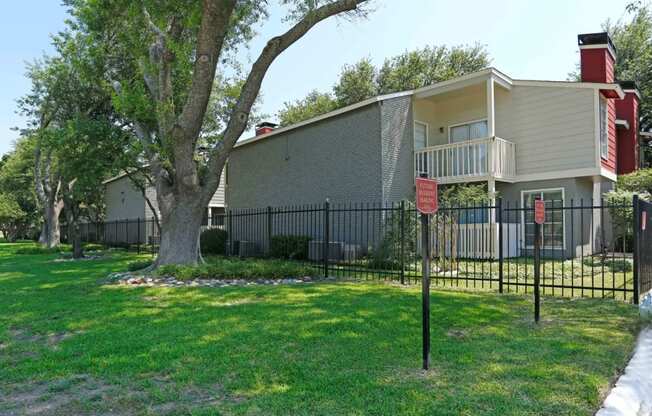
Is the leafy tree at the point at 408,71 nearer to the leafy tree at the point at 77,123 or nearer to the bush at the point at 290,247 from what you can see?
the leafy tree at the point at 77,123

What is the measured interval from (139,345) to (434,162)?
12.8 meters

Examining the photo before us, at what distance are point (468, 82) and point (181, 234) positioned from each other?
1048 cm

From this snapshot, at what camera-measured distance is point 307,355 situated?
454 cm

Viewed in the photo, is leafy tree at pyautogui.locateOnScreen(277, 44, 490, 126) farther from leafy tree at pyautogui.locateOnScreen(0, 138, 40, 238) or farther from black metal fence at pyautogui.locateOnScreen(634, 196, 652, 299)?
black metal fence at pyautogui.locateOnScreen(634, 196, 652, 299)

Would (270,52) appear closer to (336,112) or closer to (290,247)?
(336,112)

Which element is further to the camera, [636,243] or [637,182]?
[637,182]

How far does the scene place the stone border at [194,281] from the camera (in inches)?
375

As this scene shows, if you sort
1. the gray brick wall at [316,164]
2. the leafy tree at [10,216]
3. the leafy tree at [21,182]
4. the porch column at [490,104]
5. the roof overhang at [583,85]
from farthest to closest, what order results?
the leafy tree at [21,182] < the leafy tree at [10,216] < the gray brick wall at [316,164] < the porch column at [490,104] < the roof overhang at [583,85]

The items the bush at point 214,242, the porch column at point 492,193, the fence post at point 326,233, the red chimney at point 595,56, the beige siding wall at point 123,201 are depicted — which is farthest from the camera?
the beige siding wall at point 123,201

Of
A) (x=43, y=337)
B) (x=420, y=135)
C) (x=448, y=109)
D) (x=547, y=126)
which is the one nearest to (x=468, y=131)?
(x=448, y=109)

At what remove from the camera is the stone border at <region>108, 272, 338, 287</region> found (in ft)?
31.2

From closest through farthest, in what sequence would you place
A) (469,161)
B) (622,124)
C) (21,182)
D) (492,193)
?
(492,193)
(469,161)
(622,124)
(21,182)

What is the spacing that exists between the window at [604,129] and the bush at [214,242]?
1445 cm

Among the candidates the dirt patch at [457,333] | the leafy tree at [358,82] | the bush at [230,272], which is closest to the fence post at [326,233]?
the bush at [230,272]
